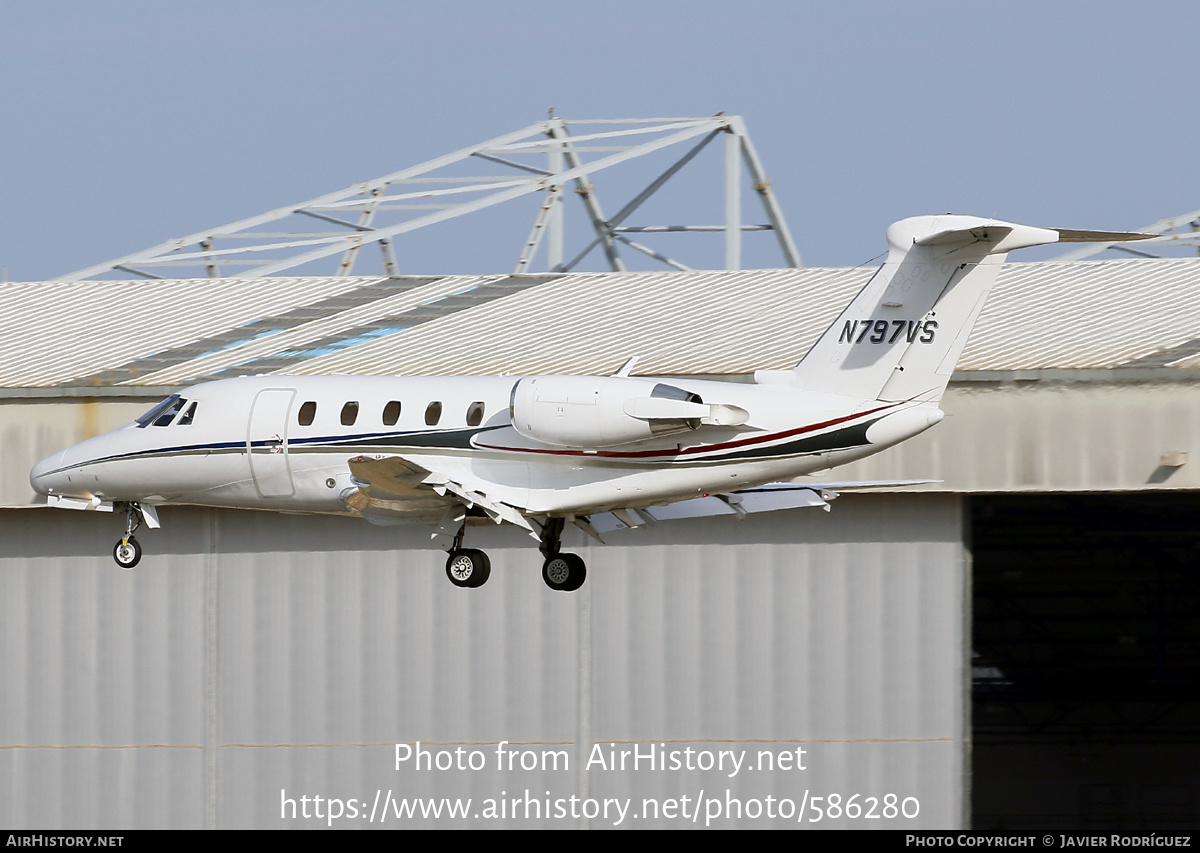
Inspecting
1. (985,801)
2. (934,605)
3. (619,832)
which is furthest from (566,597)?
(985,801)

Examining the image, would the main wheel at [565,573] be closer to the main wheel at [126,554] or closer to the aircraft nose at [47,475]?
the main wheel at [126,554]

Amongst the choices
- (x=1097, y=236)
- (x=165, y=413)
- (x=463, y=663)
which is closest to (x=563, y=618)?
(x=463, y=663)

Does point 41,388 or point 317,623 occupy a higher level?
point 41,388

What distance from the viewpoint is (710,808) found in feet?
94.0

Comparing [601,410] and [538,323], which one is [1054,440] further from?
[538,323]

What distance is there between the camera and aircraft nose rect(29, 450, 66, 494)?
25.9 metres

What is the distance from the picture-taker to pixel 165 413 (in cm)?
2548

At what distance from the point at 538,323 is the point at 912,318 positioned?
11.5 m

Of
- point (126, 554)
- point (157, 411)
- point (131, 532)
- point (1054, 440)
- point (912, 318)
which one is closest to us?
point (912, 318)

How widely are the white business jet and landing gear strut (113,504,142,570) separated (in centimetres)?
3

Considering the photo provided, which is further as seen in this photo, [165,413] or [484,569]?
[165,413]

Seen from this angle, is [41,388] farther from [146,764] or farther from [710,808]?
[710,808]

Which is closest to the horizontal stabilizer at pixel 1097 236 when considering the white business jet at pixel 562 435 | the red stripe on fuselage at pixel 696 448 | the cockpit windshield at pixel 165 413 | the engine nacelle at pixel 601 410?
the white business jet at pixel 562 435

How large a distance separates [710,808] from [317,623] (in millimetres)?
7160
